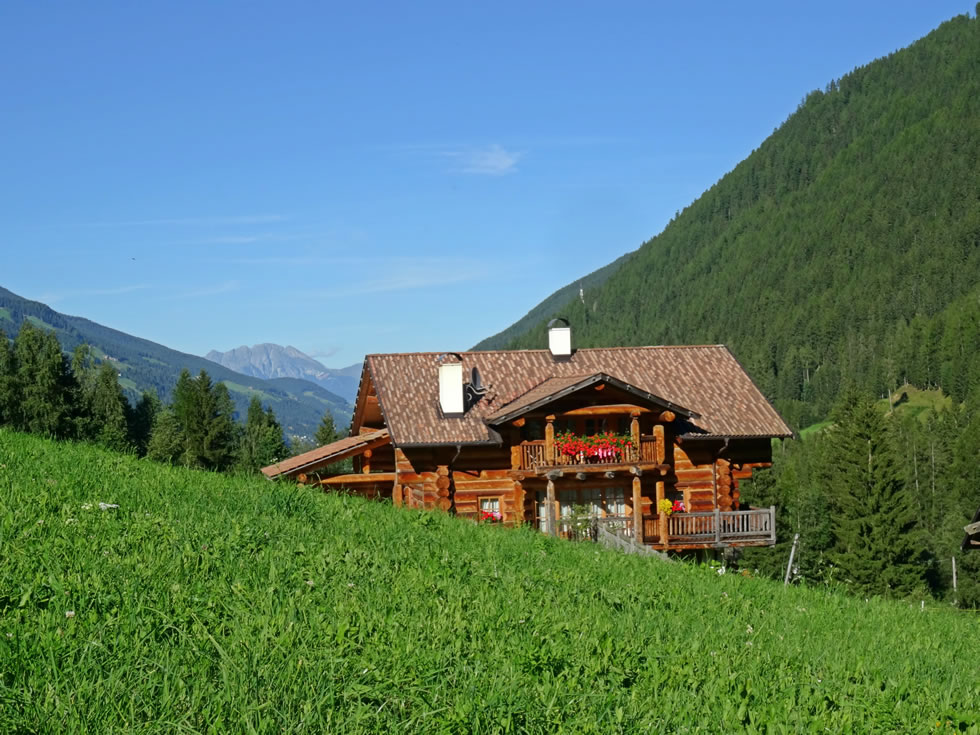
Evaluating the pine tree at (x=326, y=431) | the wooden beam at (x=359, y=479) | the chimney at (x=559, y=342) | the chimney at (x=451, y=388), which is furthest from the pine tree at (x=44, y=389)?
the chimney at (x=451, y=388)

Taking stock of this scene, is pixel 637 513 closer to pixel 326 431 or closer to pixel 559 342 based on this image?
pixel 559 342

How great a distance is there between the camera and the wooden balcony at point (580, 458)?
25891 mm

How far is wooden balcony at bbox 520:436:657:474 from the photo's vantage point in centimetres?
2589

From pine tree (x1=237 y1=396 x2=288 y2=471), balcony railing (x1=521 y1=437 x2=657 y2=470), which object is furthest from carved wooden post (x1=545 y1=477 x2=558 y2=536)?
pine tree (x1=237 y1=396 x2=288 y2=471)

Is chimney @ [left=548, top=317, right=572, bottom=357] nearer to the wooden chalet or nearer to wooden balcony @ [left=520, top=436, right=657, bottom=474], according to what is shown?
the wooden chalet

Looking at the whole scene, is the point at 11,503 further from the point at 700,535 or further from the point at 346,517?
the point at 700,535

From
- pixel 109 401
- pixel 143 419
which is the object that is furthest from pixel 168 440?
pixel 143 419

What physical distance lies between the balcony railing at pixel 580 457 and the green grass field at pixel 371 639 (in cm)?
1373

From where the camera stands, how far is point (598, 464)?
26.0 metres

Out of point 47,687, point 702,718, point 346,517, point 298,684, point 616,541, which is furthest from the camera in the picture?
point 616,541

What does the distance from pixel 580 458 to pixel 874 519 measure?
148 ft

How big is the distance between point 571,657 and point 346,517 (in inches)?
213

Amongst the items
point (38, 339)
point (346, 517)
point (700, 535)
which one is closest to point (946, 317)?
point (38, 339)

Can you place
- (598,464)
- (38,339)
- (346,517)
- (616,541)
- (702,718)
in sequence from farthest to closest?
(38,339)
(598,464)
(616,541)
(346,517)
(702,718)
